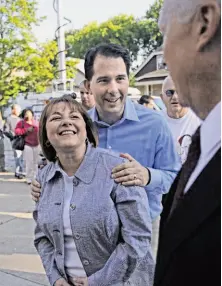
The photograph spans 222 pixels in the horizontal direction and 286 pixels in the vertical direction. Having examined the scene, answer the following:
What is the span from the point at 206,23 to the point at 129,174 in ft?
3.84

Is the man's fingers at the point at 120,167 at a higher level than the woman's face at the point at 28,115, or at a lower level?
lower

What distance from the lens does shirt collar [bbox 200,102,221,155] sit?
2.55ft

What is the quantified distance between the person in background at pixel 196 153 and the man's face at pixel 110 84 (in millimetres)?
1309

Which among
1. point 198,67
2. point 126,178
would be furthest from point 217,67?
point 126,178

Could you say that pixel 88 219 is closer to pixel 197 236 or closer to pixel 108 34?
pixel 197 236

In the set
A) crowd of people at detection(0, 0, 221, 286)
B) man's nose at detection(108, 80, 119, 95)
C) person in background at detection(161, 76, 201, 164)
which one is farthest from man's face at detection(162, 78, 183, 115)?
man's nose at detection(108, 80, 119, 95)

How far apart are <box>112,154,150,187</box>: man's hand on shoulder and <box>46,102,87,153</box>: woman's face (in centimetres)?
25

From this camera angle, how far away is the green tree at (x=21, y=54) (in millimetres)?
18156

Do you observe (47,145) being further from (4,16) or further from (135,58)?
(135,58)

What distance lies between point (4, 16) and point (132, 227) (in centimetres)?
1826

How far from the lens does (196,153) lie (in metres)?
0.85

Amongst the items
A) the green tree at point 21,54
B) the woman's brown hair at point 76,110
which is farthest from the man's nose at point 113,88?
the green tree at point 21,54

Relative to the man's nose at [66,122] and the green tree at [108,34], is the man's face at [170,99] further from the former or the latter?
the green tree at [108,34]

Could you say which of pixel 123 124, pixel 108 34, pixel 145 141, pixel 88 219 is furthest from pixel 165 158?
pixel 108 34
